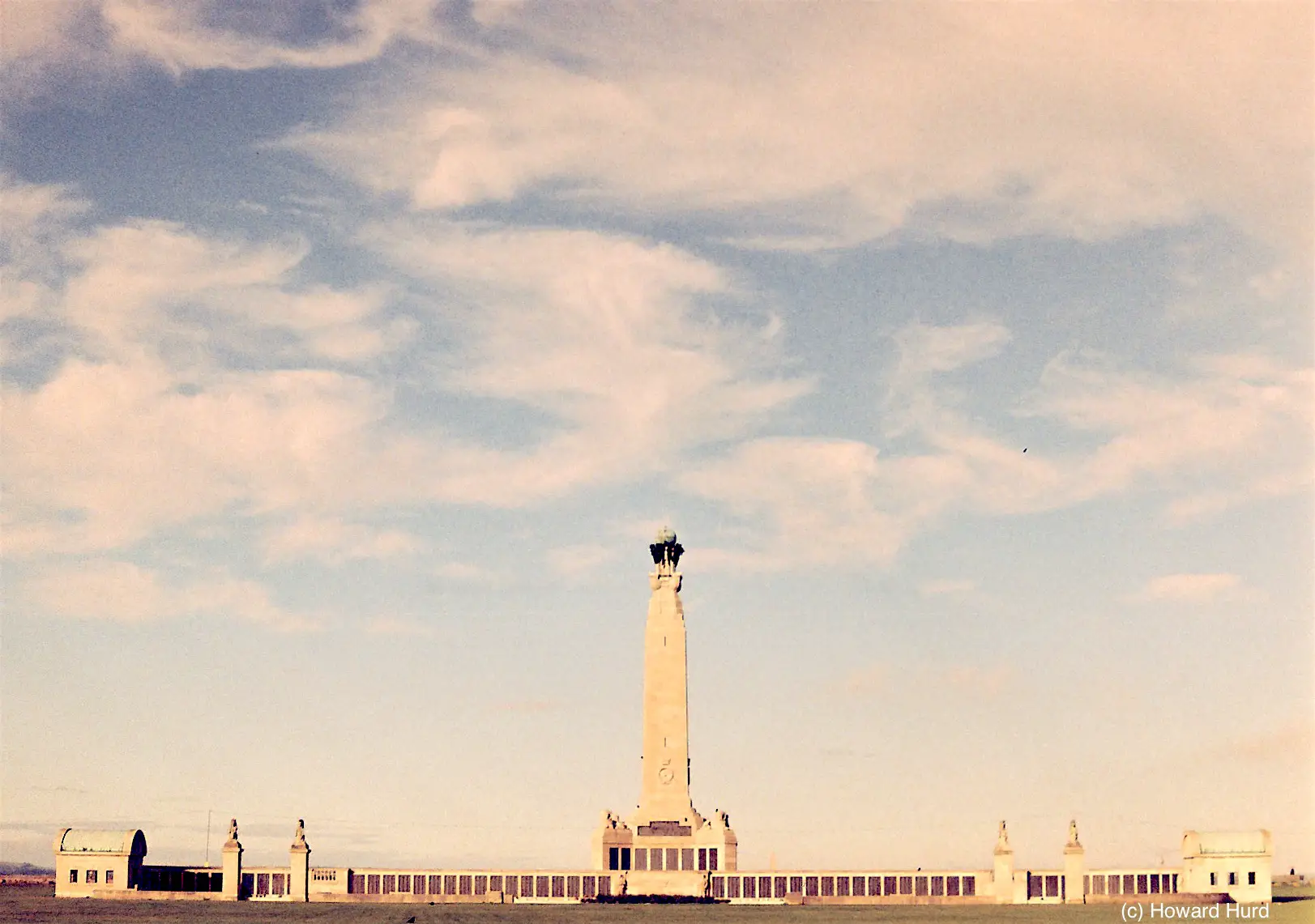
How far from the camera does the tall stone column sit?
568ft

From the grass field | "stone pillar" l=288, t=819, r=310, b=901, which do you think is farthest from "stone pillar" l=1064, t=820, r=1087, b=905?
"stone pillar" l=288, t=819, r=310, b=901

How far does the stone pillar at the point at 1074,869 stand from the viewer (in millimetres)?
156250

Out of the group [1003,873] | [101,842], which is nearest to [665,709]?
[1003,873]

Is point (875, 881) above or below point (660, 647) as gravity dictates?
below

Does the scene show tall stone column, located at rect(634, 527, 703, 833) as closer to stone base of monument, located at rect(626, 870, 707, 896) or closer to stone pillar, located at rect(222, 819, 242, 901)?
stone base of monument, located at rect(626, 870, 707, 896)

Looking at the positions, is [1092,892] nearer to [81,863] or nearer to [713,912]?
[713,912]

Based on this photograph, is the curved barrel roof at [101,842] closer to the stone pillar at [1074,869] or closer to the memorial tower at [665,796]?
the memorial tower at [665,796]

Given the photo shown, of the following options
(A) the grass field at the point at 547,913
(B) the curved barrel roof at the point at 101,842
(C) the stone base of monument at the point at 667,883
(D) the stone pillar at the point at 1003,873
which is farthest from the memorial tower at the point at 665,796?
(B) the curved barrel roof at the point at 101,842

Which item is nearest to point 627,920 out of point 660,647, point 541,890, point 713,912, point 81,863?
point 713,912

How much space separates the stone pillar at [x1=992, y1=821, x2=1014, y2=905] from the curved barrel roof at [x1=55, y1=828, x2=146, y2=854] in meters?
91.4

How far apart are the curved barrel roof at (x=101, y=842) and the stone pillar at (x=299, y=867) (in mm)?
18332

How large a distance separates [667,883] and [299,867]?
3887 centimetres

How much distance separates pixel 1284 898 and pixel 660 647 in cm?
7254

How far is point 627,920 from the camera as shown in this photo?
118688 millimetres
